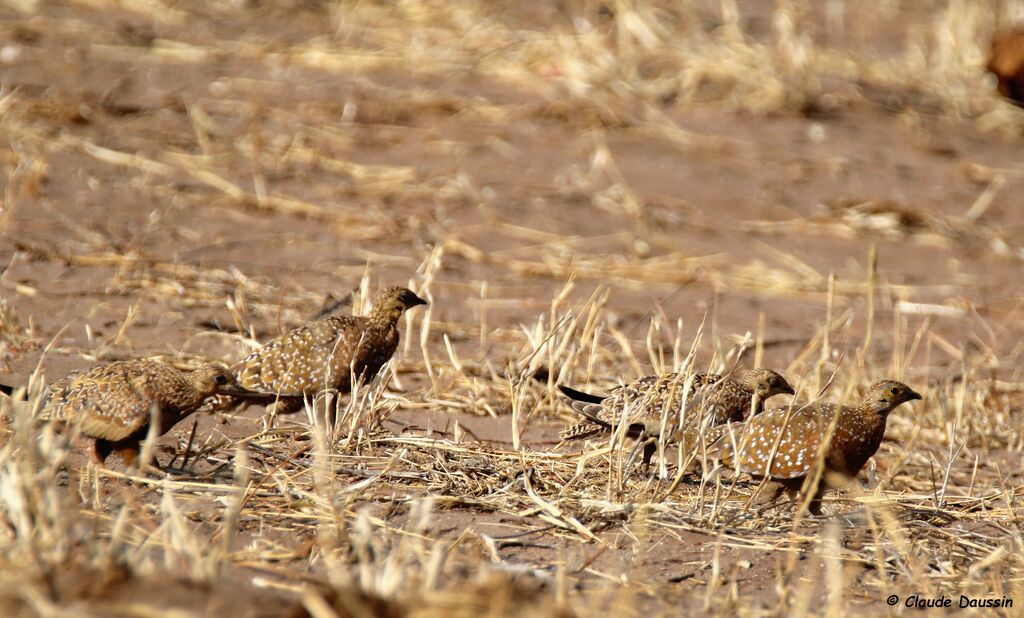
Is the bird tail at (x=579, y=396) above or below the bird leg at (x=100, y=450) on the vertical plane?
above

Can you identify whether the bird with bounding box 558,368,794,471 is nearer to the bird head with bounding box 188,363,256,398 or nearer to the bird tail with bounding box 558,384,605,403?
the bird tail with bounding box 558,384,605,403

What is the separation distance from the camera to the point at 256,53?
12.1 metres

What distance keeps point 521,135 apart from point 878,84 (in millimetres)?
4062

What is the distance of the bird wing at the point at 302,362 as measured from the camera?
19.2 feet

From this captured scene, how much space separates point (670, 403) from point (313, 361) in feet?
5.71

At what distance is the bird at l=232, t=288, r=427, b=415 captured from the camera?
5.87 meters

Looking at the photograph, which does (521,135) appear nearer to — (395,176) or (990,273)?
(395,176)

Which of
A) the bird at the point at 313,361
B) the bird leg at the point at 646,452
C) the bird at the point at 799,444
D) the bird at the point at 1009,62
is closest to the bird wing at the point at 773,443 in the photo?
the bird at the point at 799,444

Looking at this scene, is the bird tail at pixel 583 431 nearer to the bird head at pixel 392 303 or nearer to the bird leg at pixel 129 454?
the bird head at pixel 392 303

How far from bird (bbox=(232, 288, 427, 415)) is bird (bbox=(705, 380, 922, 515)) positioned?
170 cm

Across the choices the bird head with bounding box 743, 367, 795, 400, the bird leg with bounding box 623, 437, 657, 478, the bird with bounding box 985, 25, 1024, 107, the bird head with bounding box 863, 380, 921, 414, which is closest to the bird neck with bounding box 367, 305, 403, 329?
the bird leg with bounding box 623, 437, 657, 478

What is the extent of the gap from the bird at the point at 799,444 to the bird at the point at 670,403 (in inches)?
4.4

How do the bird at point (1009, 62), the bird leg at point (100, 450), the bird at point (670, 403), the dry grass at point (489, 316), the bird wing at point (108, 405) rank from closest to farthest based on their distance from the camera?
the dry grass at point (489, 316), the bird wing at point (108, 405), the bird leg at point (100, 450), the bird at point (670, 403), the bird at point (1009, 62)

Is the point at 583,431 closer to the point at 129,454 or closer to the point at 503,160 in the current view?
the point at 129,454
